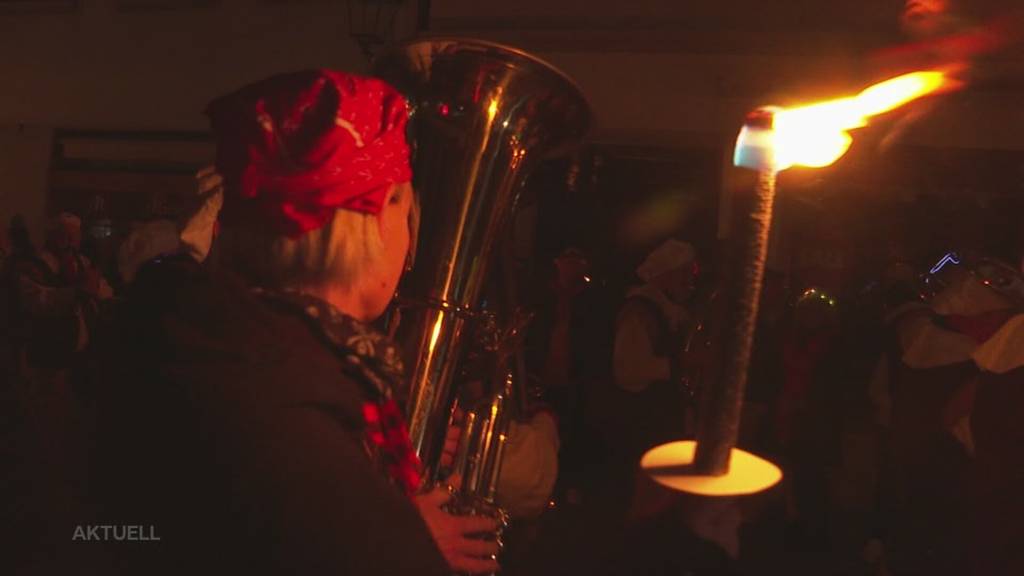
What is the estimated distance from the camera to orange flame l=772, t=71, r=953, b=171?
36.4 inches

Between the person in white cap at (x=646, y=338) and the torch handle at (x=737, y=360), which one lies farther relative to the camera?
the person in white cap at (x=646, y=338)

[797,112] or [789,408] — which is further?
[789,408]

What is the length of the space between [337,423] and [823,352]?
519 cm

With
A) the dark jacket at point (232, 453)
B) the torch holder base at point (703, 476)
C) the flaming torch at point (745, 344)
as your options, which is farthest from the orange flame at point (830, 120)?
the dark jacket at point (232, 453)

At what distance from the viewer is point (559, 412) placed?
6008 mm

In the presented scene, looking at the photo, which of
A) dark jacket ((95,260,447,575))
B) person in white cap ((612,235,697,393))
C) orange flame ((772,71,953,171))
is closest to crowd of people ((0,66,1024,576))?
dark jacket ((95,260,447,575))

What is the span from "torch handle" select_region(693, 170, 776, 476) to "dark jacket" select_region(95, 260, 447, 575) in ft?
1.40

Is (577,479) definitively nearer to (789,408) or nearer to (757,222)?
(789,408)

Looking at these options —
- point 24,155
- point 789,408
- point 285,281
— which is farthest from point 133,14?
point 285,281

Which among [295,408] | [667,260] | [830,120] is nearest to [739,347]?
[830,120]

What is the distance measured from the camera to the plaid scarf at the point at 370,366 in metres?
1.20

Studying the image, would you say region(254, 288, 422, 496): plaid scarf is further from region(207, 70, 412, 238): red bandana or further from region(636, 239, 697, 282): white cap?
region(636, 239, 697, 282): white cap

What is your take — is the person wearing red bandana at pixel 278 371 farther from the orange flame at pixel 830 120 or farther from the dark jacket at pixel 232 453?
the orange flame at pixel 830 120

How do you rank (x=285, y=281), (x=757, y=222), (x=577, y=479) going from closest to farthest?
(x=757, y=222) → (x=285, y=281) → (x=577, y=479)
